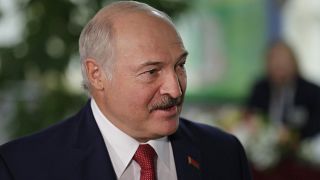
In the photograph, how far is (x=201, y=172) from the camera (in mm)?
1825

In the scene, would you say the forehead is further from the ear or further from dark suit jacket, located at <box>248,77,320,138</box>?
dark suit jacket, located at <box>248,77,320,138</box>

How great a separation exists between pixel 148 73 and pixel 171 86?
0.21 feet

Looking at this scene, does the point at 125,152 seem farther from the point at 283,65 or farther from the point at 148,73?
the point at 283,65

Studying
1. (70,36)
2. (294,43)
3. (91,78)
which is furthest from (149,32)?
(294,43)

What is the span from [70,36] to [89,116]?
6.36ft

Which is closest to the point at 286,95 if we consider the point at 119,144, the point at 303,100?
the point at 303,100

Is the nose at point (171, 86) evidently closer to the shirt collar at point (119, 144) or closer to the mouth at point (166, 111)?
the mouth at point (166, 111)

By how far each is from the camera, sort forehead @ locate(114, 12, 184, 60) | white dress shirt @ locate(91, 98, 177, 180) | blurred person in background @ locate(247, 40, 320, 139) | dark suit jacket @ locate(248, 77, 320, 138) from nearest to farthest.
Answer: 1. forehead @ locate(114, 12, 184, 60)
2. white dress shirt @ locate(91, 98, 177, 180)
3. dark suit jacket @ locate(248, 77, 320, 138)
4. blurred person in background @ locate(247, 40, 320, 139)

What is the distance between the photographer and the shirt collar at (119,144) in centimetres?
176

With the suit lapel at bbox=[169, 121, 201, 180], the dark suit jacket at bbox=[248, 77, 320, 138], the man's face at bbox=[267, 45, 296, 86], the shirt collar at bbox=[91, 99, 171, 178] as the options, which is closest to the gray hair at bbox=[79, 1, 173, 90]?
the shirt collar at bbox=[91, 99, 171, 178]

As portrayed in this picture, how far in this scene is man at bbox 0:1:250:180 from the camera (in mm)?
1662

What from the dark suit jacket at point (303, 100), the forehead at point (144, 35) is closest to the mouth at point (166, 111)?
the forehead at point (144, 35)

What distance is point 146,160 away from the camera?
1761 mm

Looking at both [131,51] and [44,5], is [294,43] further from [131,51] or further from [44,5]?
[131,51]
